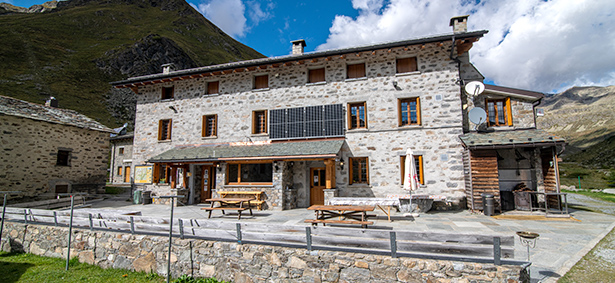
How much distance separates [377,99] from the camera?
12.4m

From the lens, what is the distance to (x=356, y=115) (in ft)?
41.8

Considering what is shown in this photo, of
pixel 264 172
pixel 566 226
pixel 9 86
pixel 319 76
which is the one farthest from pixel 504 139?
pixel 9 86

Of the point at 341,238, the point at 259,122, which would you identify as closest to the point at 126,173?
the point at 259,122

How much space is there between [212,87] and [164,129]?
Result: 152 inches

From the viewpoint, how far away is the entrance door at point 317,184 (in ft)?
41.9

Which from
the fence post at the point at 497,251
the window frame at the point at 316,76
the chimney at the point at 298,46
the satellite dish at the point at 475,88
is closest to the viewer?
the fence post at the point at 497,251

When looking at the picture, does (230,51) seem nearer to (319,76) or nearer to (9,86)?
(9,86)

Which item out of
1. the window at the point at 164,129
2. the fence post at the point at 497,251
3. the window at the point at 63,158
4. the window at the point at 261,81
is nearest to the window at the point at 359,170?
the window at the point at 261,81

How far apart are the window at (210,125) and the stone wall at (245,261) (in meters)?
7.84

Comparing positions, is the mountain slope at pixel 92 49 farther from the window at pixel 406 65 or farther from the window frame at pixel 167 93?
the window at pixel 406 65

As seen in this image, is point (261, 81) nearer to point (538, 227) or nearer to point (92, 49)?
point (538, 227)

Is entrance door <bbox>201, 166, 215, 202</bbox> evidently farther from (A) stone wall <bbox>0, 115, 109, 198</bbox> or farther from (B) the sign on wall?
(A) stone wall <bbox>0, 115, 109, 198</bbox>

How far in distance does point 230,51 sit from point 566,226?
3938 inches

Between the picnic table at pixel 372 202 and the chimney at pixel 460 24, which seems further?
the chimney at pixel 460 24
